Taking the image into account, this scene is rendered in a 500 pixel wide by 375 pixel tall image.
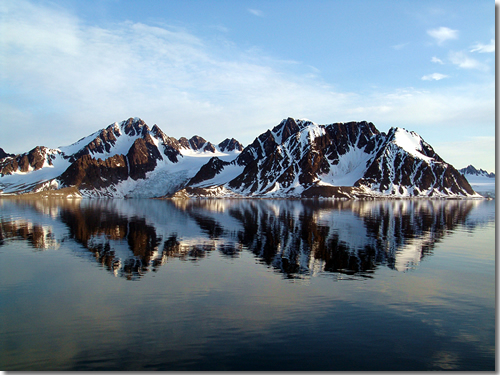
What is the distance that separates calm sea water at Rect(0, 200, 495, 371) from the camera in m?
19.9

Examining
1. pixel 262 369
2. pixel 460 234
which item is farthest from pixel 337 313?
pixel 460 234

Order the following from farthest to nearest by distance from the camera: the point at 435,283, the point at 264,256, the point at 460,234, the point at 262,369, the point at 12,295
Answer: the point at 460,234 < the point at 264,256 < the point at 435,283 < the point at 12,295 < the point at 262,369

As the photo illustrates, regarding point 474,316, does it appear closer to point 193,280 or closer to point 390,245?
point 193,280

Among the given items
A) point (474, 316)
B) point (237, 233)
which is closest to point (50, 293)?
point (474, 316)

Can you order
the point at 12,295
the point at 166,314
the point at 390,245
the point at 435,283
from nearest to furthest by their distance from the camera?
1. the point at 166,314
2. the point at 12,295
3. the point at 435,283
4. the point at 390,245

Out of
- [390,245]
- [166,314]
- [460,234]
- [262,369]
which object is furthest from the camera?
[460,234]

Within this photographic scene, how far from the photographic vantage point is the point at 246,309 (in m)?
27.4

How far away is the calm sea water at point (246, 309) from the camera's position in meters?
19.9

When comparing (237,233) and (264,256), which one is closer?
(264,256)

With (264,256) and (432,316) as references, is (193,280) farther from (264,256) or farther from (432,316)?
(432,316)

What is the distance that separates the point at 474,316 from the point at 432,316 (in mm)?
3187

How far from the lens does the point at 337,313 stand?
2655 cm

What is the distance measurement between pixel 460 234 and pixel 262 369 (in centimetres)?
7005

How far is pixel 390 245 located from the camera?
58.6m
